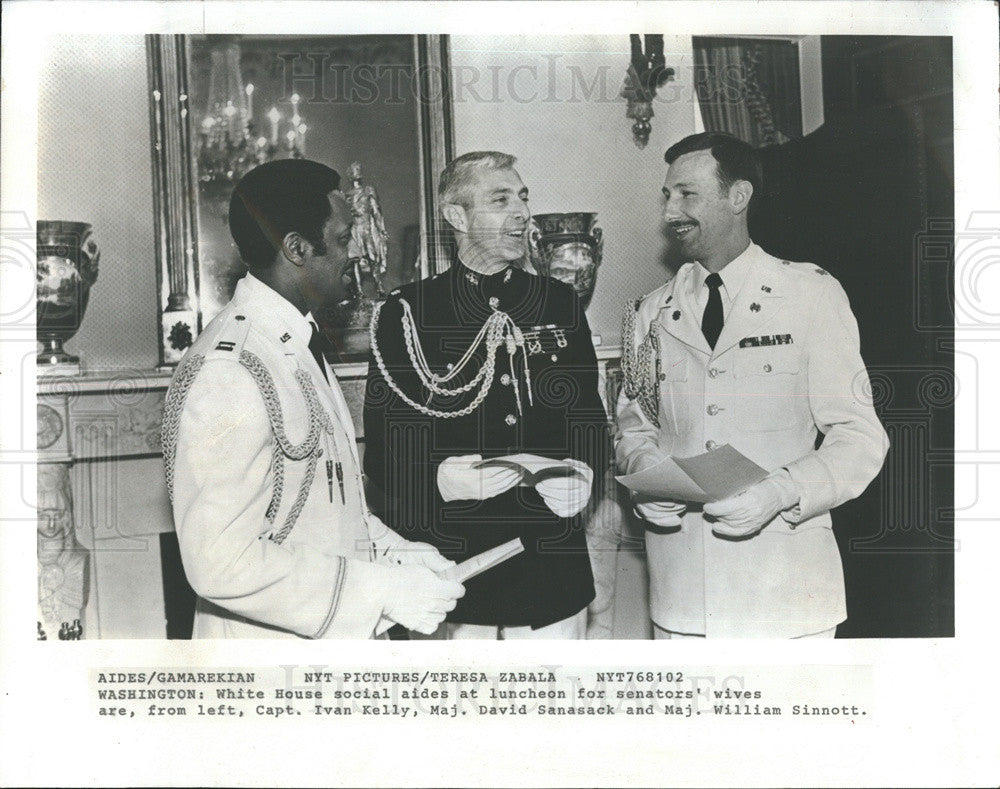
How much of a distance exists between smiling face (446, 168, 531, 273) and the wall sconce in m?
0.36

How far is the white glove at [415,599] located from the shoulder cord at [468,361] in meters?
0.42

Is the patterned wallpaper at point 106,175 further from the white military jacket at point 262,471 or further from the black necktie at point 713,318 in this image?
the black necktie at point 713,318

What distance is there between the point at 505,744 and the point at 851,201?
172cm

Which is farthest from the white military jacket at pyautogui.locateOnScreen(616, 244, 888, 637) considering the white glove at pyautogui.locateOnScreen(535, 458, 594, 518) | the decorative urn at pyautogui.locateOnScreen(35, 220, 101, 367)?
the decorative urn at pyautogui.locateOnScreen(35, 220, 101, 367)

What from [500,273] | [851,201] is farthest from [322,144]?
[851,201]

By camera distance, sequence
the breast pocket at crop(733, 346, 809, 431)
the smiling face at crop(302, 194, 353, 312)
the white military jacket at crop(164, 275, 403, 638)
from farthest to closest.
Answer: the breast pocket at crop(733, 346, 809, 431), the smiling face at crop(302, 194, 353, 312), the white military jacket at crop(164, 275, 403, 638)

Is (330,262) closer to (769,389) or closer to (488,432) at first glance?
(488,432)

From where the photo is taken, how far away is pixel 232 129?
2.47 m

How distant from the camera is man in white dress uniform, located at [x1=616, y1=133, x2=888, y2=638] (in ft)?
7.93

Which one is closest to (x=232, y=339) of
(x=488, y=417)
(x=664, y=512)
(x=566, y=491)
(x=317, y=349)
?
(x=317, y=349)

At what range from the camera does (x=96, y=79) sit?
2.48m

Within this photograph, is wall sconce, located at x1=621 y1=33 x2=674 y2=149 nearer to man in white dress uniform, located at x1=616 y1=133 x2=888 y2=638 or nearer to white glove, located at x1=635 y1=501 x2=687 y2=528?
man in white dress uniform, located at x1=616 y1=133 x2=888 y2=638

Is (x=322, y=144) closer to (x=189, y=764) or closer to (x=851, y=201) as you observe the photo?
(x=851, y=201)
